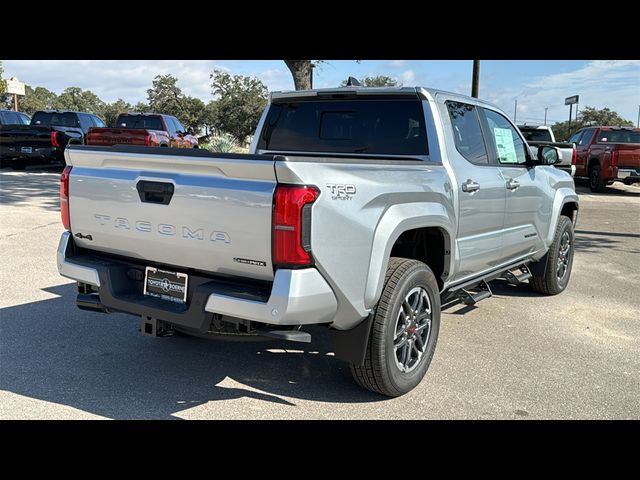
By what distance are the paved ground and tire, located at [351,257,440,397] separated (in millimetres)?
150

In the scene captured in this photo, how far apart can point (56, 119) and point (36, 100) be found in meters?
71.8

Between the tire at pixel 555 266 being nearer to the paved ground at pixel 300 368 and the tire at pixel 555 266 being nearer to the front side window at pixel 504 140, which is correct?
the paved ground at pixel 300 368

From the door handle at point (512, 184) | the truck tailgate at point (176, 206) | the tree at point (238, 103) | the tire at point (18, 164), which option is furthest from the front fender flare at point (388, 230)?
the tree at point (238, 103)

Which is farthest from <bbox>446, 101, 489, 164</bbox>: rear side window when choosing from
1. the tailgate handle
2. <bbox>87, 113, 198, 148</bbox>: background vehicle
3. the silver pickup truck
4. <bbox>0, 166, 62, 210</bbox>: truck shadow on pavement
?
<bbox>87, 113, 198, 148</bbox>: background vehicle

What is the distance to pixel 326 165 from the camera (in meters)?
3.18

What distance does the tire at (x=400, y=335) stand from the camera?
362 centimetres

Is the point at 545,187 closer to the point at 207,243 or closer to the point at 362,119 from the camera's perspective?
the point at 362,119

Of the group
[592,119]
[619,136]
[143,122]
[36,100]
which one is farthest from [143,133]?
[36,100]

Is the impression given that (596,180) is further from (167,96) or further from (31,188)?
(167,96)

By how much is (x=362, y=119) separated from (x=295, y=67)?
11.2 meters

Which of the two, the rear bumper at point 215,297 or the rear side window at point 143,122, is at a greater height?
the rear side window at point 143,122

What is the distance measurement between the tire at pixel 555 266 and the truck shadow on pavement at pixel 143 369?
2933 millimetres

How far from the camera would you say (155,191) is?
341cm
